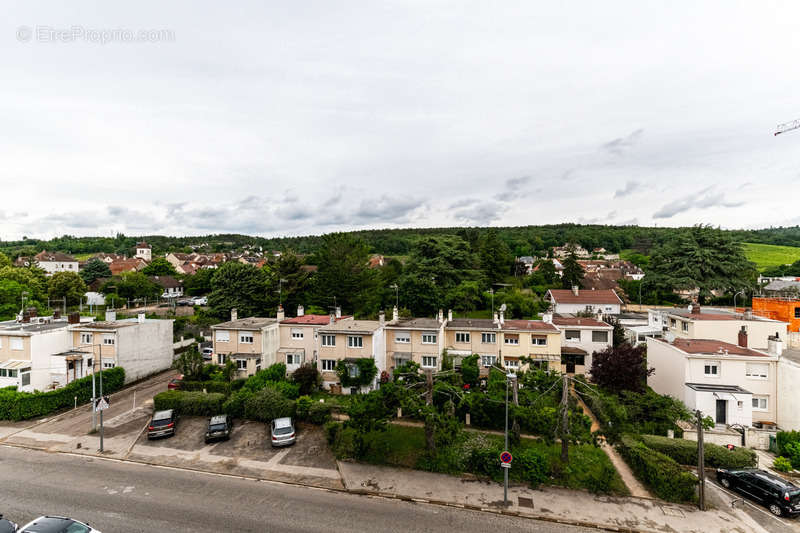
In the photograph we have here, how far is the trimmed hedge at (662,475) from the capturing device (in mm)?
17141

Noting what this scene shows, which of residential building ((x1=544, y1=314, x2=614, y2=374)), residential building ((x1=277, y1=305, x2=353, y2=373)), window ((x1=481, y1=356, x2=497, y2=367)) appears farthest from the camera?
residential building ((x1=544, y1=314, x2=614, y2=374))

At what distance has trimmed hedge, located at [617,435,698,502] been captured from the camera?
56.2 feet

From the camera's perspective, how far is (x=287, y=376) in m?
32.1

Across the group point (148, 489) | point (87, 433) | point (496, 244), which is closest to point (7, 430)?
point (87, 433)

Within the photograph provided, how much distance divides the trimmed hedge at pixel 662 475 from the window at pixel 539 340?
44.4ft

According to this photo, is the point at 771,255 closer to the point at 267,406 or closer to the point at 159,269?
the point at 267,406

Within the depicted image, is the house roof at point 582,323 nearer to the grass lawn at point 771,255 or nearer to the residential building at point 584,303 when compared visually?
the residential building at point 584,303

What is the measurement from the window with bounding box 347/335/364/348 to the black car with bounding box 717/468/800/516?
75.5 feet

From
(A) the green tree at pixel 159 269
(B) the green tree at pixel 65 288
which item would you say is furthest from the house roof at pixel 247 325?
(A) the green tree at pixel 159 269

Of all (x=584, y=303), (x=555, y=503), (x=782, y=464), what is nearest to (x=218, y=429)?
(x=555, y=503)

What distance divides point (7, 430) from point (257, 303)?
29.7m

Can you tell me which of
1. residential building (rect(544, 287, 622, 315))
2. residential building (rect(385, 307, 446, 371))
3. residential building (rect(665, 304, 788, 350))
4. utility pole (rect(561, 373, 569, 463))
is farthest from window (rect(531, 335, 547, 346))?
residential building (rect(544, 287, 622, 315))

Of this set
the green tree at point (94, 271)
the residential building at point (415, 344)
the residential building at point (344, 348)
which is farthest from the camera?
the green tree at point (94, 271)

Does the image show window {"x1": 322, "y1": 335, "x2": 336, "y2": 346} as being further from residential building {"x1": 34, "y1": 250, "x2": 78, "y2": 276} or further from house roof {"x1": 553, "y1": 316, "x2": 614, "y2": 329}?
residential building {"x1": 34, "y1": 250, "x2": 78, "y2": 276}
